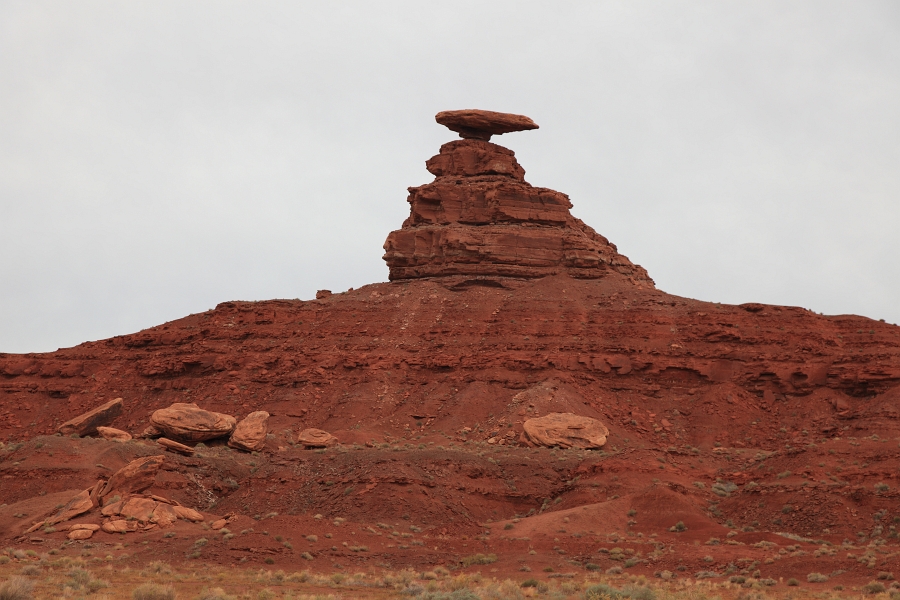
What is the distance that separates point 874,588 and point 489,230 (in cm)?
4356

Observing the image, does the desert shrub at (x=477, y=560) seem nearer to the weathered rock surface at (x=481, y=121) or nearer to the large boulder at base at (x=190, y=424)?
the large boulder at base at (x=190, y=424)

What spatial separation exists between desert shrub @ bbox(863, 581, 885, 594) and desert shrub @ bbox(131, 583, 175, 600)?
17753 mm

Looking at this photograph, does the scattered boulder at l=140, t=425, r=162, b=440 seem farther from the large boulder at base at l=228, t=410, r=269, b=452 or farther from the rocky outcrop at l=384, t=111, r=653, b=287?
the rocky outcrop at l=384, t=111, r=653, b=287

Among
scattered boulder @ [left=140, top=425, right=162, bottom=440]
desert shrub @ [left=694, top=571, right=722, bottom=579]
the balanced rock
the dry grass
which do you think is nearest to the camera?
the dry grass

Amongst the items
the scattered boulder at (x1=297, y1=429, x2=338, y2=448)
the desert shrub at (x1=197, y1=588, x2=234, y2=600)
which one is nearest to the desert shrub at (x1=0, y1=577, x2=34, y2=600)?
the desert shrub at (x1=197, y1=588, x2=234, y2=600)

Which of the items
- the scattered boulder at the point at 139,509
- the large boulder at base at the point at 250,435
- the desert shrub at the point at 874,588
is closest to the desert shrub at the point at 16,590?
the scattered boulder at the point at 139,509

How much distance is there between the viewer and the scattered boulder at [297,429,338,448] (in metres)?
56.2

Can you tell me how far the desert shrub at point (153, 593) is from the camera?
1175 inches

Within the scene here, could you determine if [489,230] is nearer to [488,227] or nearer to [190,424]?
[488,227]

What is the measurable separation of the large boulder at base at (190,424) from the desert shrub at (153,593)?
25104mm

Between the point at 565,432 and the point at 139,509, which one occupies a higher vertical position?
the point at 565,432

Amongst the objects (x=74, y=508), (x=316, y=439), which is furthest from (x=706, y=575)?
(x=316, y=439)

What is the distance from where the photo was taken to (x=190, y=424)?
55.8 m

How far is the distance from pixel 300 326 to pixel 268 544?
30693mm
